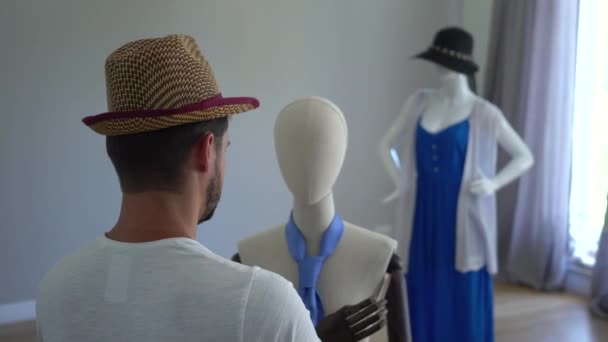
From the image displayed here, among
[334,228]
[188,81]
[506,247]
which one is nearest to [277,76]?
[506,247]

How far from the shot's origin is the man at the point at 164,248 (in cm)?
73

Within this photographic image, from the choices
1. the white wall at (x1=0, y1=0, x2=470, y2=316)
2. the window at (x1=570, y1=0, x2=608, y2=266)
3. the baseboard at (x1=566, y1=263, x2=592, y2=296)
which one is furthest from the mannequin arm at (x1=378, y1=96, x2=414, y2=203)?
the baseboard at (x1=566, y1=263, x2=592, y2=296)

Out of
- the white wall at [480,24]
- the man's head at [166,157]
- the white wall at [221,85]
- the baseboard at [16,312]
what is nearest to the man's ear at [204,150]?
the man's head at [166,157]

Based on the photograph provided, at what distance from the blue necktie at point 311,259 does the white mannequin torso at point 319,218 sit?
0.01 meters

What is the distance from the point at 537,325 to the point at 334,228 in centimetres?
239

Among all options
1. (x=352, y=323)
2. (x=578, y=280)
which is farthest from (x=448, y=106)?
(x=578, y=280)

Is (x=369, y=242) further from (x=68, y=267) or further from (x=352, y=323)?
(x=68, y=267)

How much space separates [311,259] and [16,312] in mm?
2712

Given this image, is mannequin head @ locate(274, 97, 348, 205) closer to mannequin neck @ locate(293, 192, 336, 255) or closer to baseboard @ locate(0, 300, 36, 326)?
mannequin neck @ locate(293, 192, 336, 255)

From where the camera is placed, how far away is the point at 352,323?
1283 mm

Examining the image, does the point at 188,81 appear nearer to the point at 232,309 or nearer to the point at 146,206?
the point at 146,206

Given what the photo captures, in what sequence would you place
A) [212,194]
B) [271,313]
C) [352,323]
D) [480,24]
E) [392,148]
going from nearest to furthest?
[271,313] → [212,194] → [352,323] → [392,148] → [480,24]

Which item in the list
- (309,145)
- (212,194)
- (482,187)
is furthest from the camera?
(482,187)

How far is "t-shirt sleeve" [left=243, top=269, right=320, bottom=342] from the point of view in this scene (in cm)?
72
